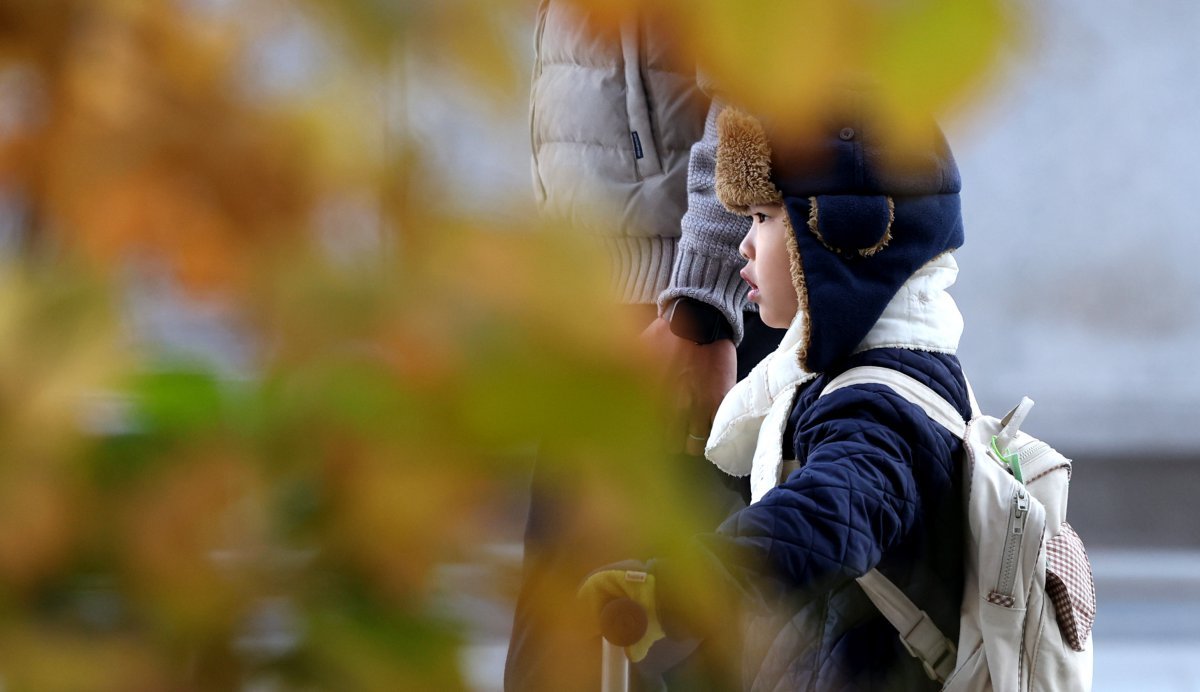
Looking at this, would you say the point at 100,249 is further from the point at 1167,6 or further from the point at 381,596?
the point at 1167,6

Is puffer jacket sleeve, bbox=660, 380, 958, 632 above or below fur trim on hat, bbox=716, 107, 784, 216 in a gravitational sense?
below

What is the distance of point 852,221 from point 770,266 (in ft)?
0.31

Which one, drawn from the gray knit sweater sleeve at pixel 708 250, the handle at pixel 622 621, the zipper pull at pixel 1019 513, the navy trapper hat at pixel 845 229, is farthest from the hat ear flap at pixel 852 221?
the handle at pixel 622 621

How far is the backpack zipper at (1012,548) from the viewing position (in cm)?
92

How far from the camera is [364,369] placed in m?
0.21

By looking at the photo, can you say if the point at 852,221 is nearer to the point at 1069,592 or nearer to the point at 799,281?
the point at 799,281

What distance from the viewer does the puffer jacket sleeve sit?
0.83 meters

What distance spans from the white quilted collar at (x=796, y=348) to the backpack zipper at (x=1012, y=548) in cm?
18

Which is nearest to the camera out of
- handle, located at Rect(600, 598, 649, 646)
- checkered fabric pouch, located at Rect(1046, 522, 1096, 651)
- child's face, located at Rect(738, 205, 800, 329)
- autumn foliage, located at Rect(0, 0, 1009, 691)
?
autumn foliage, located at Rect(0, 0, 1009, 691)

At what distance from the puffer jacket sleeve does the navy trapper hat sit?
7 cm

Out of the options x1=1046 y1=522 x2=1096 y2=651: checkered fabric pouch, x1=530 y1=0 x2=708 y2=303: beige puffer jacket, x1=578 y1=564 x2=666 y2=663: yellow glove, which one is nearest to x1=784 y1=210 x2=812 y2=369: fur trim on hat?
x1=530 y1=0 x2=708 y2=303: beige puffer jacket

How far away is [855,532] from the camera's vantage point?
86cm

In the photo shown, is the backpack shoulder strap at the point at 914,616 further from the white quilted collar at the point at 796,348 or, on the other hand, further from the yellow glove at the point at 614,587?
the yellow glove at the point at 614,587

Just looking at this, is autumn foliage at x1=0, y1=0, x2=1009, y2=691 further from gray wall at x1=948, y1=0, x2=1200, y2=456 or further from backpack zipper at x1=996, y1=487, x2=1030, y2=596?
backpack zipper at x1=996, y1=487, x2=1030, y2=596
